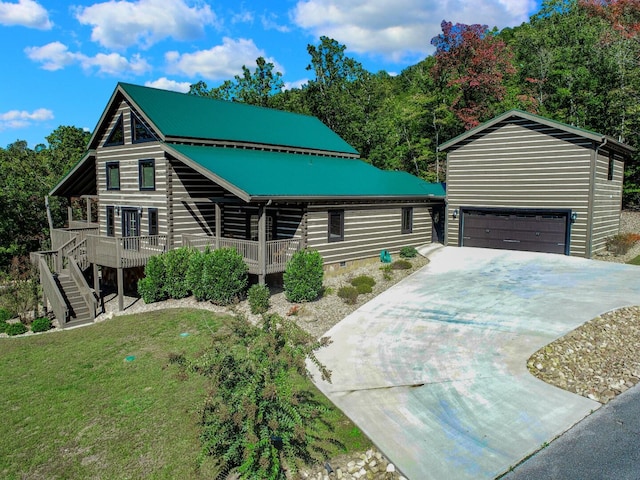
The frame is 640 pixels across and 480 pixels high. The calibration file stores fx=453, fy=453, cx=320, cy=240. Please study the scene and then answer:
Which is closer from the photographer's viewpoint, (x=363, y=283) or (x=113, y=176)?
(x=363, y=283)

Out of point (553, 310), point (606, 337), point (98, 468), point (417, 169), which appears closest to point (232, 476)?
point (98, 468)

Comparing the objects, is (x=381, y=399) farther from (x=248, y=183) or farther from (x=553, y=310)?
(x=248, y=183)

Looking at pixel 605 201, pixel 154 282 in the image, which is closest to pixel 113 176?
pixel 154 282

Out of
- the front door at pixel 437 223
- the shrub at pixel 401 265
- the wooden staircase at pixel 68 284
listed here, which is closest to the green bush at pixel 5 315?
the wooden staircase at pixel 68 284

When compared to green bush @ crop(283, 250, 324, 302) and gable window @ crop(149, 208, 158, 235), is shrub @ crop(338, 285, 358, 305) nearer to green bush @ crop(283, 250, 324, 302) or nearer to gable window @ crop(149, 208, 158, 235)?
green bush @ crop(283, 250, 324, 302)

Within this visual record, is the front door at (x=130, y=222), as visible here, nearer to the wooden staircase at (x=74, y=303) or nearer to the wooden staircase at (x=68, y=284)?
the wooden staircase at (x=68, y=284)

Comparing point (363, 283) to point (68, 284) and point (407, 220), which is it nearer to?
point (407, 220)

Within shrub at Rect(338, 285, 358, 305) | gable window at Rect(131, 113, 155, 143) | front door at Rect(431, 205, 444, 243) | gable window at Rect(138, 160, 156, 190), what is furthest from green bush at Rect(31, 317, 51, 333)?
front door at Rect(431, 205, 444, 243)
